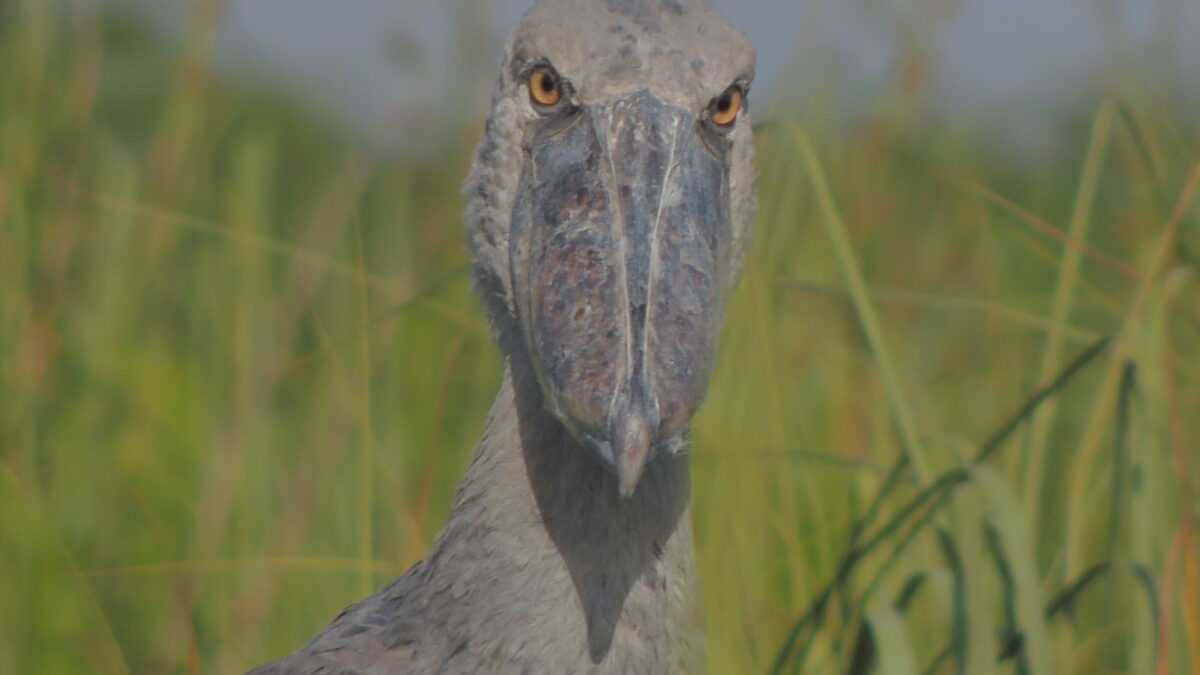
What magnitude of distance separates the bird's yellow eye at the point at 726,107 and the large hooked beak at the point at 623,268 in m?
0.03

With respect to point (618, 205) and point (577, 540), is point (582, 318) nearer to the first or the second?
point (618, 205)

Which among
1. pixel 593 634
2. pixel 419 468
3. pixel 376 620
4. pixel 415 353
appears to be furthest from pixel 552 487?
pixel 415 353

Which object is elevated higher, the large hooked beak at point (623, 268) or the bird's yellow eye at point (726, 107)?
the bird's yellow eye at point (726, 107)

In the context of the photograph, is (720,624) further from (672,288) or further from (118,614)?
(118,614)

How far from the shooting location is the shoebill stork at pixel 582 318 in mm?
1630

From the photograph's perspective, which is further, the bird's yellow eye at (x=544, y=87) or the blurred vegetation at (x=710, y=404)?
the blurred vegetation at (x=710, y=404)

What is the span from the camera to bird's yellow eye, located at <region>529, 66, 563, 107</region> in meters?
1.80

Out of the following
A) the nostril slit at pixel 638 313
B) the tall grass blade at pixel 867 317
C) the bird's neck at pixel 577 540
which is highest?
the tall grass blade at pixel 867 317

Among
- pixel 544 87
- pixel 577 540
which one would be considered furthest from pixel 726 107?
pixel 577 540

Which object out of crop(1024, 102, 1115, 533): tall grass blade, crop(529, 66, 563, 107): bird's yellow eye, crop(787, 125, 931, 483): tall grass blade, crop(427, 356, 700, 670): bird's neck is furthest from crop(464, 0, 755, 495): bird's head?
crop(1024, 102, 1115, 533): tall grass blade

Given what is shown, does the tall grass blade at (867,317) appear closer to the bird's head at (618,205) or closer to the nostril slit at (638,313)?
the bird's head at (618,205)

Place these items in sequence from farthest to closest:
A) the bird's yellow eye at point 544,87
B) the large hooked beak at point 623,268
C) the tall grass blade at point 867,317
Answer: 1. the tall grass blade at point 867,317
2. the bird's yellow eye at point 544,87
3. the large hooked beak at point 623,268

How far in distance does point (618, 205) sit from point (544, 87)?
0.69ft

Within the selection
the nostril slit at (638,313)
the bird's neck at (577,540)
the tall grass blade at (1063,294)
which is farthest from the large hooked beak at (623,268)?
the tall grass blade at (1063,294)
